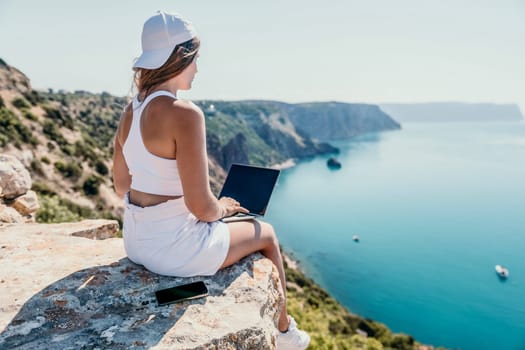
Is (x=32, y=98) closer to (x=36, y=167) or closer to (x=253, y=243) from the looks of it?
(x=36, y=167)

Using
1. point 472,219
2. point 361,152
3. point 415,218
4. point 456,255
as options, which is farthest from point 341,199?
point 361,152

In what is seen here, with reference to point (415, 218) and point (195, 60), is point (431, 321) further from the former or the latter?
point (195, 60)

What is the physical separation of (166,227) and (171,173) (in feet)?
1.05

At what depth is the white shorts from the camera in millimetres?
2010

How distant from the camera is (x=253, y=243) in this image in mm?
2340

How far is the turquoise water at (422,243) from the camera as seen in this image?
29500 millimetres

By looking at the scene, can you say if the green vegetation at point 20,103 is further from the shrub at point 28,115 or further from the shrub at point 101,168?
the shrub at point 101,168

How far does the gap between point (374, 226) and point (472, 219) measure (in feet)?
46.5

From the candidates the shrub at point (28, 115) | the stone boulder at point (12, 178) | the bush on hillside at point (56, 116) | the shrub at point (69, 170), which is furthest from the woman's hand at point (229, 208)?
the bush on hillside at point (56, 116)

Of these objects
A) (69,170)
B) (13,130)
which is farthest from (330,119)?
(13,130)

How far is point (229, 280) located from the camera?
221cm

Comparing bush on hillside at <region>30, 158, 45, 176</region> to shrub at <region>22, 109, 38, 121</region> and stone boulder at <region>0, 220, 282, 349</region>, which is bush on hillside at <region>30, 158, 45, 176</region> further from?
stone boulder at <region>0, 220, 282, 349</region>

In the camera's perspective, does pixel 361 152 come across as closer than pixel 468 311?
No

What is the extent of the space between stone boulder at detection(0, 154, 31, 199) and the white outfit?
3.46 metres
